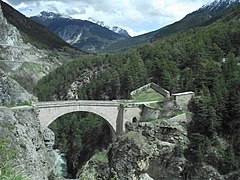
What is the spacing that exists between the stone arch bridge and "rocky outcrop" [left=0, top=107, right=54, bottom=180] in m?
2.95

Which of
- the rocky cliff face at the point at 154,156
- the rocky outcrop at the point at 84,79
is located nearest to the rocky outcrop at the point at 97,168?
the rocky cliff face at the point at 154,156

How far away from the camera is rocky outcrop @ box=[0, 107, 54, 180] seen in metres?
34.8

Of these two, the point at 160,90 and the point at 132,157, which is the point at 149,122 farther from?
the point at 160,90

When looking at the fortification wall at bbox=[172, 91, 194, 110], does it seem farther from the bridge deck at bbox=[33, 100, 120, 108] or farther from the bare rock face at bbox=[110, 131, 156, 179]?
the bridge deck at bbox=[33, 100, 120, 108]

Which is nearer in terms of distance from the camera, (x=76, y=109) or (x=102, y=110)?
(x=76, y=109)

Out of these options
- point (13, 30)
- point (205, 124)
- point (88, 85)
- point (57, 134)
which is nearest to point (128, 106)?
point (205, 124)

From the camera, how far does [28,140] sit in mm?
39750

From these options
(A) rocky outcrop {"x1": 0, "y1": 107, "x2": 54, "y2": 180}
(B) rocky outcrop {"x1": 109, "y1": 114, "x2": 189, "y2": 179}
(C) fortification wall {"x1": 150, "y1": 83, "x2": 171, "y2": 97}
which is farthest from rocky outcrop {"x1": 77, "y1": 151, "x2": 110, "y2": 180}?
(C) fortification wall {"x1": 150, "y1": 83, "x2": 171, "y2": 97}

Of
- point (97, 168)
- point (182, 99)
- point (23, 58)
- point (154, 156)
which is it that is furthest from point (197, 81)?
point (23, 58)

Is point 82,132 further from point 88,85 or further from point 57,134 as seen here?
point 88,85

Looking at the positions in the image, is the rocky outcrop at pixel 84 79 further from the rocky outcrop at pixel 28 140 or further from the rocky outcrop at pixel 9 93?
the rocky outcrop at pixel 28 140

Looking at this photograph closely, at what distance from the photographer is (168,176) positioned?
47.2 meters

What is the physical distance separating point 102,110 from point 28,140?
17553mm

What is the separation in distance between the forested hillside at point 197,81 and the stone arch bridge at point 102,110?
9.88 metres
